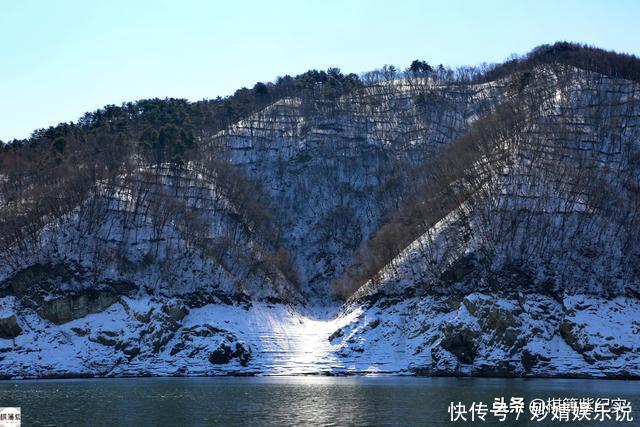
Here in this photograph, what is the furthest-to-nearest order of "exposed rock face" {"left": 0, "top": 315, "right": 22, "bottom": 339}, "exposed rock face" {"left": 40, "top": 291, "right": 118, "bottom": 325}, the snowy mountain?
"exposed rock face" {"left": 40, "top": 291, "right": 118, "bottom": 325} → "exposed rock face" {"left": 0, "top": 315, "right": 22, "bottom": 339} → the snowy mountain

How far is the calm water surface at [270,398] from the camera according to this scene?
130 feet

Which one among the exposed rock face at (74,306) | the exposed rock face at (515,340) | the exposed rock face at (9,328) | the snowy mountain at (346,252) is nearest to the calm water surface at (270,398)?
the exposed rock face at (515,340)

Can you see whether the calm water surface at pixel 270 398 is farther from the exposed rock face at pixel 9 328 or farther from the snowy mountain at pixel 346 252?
the exposed rock face at pixel 9 328

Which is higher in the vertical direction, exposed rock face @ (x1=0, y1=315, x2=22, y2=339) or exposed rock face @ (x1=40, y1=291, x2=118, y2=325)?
exposed rock face @ (x1=40, y1=291, x2=118, y2=325)

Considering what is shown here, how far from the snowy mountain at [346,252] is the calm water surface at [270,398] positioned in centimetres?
755

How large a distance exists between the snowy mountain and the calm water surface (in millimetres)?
7548

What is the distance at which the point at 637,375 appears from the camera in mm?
68812

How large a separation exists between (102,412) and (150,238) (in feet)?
183

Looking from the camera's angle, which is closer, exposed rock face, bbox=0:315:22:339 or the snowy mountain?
the snowy mountain

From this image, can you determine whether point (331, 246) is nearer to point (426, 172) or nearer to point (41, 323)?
point (426, 172)

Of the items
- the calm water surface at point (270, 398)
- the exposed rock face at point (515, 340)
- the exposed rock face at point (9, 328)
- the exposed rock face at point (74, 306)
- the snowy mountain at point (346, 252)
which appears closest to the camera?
the calm water surface at point (270, 398)

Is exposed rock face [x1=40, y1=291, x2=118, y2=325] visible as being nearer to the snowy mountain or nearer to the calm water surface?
the snowy mountain

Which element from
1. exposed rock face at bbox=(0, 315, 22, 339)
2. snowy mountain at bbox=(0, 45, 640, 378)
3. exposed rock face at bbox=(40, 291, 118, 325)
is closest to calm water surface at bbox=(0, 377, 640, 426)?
snowy mountain at bbox=(0, 45, 640, 378)

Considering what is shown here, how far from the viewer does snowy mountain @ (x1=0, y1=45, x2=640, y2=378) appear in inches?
3044
